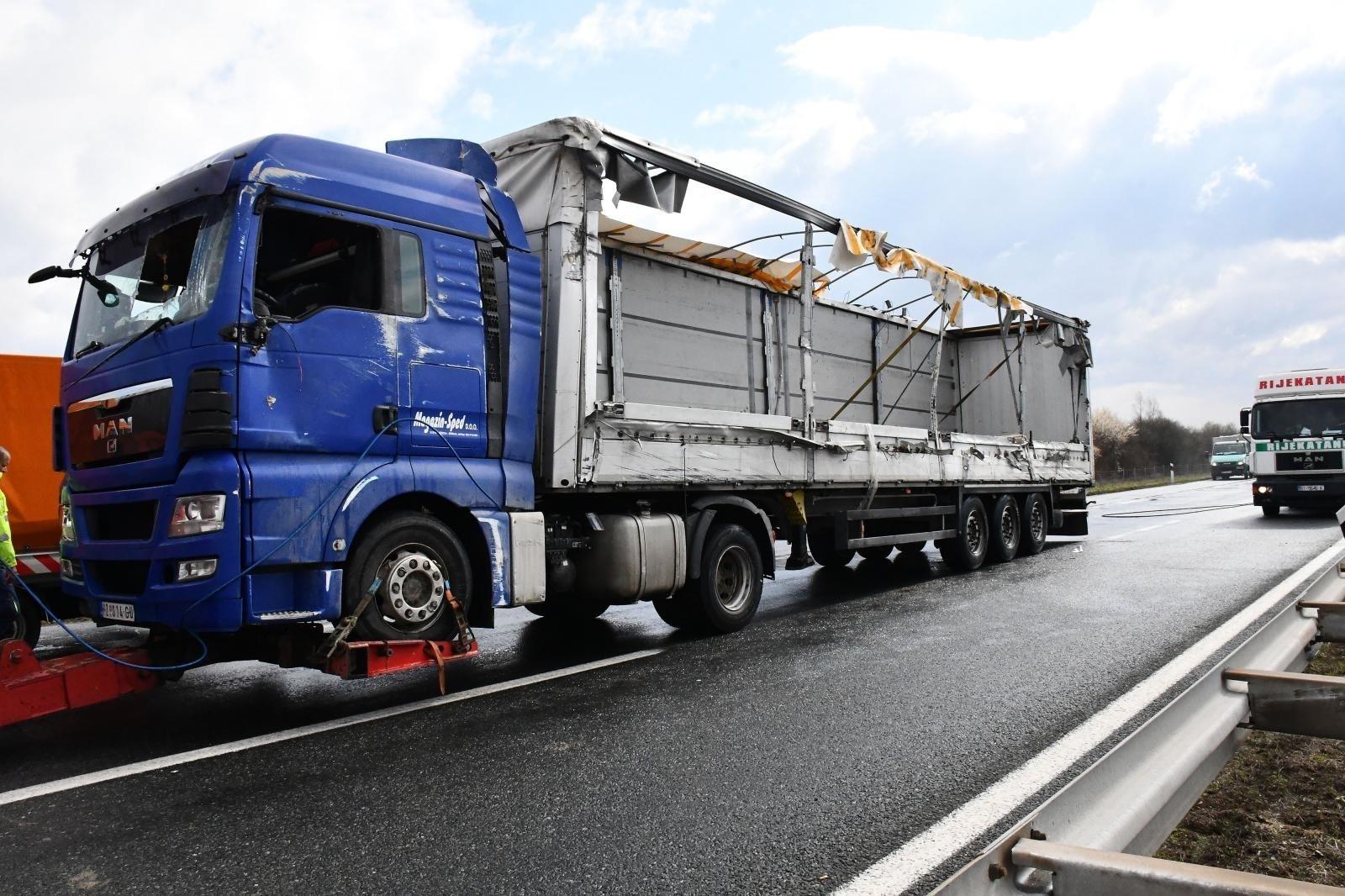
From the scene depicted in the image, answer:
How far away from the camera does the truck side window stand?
494cm

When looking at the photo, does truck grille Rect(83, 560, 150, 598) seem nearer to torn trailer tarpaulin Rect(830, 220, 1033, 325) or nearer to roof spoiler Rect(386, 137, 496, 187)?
roof spoiler Rect(386, 137, 496, 187)

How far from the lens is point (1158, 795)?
7.00 feet

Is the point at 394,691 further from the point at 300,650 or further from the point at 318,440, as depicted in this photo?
the point at 318,440

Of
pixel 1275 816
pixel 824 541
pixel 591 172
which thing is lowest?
pixel 1275 816

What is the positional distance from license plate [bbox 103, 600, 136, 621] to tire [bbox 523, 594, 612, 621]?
3.15 metres

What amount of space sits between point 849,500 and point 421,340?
17.7 ft

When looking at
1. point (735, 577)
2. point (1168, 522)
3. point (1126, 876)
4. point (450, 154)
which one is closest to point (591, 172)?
point (450, 154)

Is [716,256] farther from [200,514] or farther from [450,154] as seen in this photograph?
[200,514]

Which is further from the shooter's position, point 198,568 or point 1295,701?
point 198,568

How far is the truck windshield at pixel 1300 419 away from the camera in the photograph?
18.2 meters

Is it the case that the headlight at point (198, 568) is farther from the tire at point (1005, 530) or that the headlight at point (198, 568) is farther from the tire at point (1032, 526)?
the tire at point (1032, 526)

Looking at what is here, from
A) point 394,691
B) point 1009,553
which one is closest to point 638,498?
point 394,691

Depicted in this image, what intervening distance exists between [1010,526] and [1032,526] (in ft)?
1.77

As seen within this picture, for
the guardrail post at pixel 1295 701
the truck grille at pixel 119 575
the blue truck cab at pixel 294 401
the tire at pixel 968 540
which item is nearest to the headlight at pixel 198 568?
the blue truck cab at pixel 294 401
